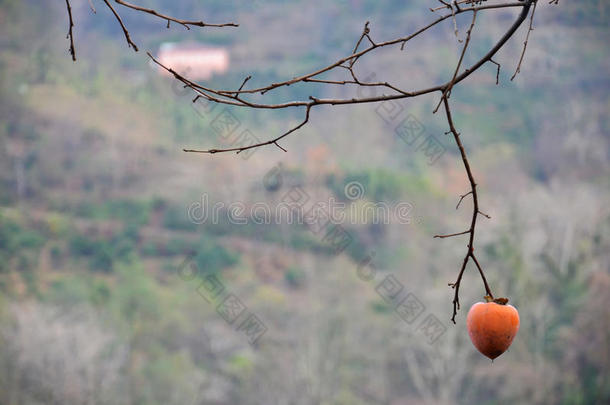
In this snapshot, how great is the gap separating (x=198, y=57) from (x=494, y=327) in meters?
14.6

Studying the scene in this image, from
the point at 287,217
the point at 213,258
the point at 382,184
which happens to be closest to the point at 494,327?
the point at 213,258

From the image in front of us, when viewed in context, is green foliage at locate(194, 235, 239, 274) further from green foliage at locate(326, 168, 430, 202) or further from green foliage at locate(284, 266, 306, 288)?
green foliage at locate(326, 168, 430, 202)

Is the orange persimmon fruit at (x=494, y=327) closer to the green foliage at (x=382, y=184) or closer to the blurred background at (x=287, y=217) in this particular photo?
the blurred background at (x=287, y=217)

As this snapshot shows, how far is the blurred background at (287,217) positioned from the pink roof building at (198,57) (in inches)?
2.4

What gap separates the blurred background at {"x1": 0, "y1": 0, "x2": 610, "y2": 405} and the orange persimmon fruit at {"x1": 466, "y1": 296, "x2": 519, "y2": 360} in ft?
21.1

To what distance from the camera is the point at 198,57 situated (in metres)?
14.7

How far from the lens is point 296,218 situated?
1156cm

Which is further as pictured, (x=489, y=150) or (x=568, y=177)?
(x=489, y=150)

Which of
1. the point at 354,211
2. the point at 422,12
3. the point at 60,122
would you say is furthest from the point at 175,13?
the point at 354,211

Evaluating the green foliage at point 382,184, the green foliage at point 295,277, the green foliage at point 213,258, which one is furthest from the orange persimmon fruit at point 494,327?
the green foliage at point 382,184

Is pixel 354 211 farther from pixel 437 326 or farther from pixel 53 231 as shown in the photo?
pixel 53 231

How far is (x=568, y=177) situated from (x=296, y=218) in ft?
16.7

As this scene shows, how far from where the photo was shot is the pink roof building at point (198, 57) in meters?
14.1

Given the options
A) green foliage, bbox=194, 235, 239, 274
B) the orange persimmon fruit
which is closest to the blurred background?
green foliage, bbox=194, 235, 239, 274
